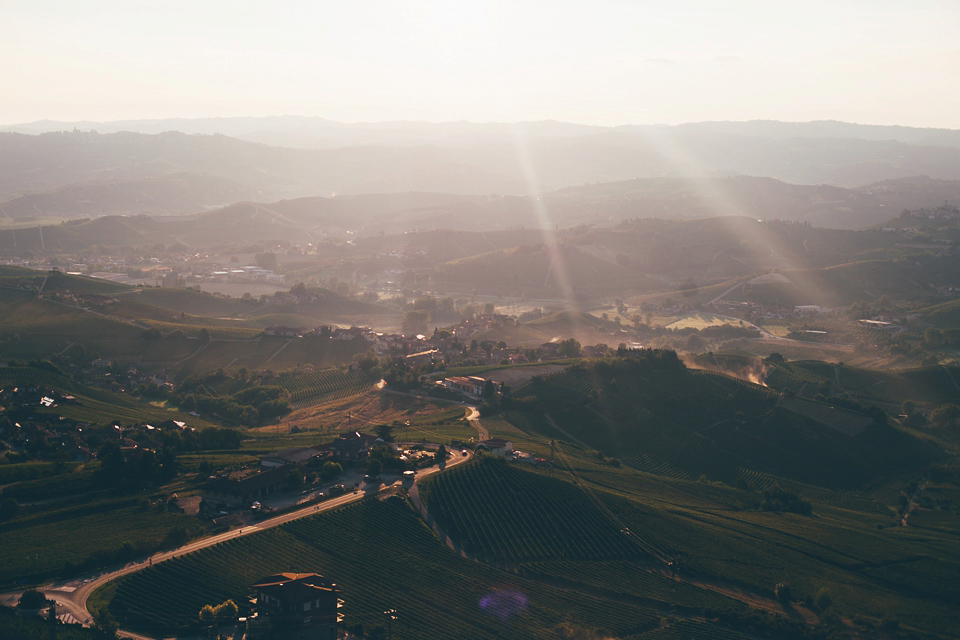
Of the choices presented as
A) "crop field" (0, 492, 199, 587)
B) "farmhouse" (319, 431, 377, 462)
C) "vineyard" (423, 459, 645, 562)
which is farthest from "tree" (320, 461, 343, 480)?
"crop field" (0, 492, 199, 587)

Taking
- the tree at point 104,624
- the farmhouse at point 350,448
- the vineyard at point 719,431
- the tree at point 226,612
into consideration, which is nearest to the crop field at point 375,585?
the tree at point 104,624

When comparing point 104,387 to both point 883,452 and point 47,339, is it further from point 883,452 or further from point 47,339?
point 883,452

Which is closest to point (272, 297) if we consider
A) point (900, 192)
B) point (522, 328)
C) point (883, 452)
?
point (522, 328)

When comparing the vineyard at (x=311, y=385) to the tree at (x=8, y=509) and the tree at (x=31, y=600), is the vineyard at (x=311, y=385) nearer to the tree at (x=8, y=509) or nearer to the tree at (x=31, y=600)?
the tree at (x=8, y=509)

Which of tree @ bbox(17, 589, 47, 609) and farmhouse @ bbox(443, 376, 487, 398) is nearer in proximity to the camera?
tree @ bbox(17, 589, 47, 609)


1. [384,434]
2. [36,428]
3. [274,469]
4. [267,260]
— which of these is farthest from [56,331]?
[267,260]

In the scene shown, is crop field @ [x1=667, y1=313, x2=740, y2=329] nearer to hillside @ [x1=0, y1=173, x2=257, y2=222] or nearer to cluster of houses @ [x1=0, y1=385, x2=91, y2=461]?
cluster of houses @ [x1=0, y1=385, x2=91, y2=461]
